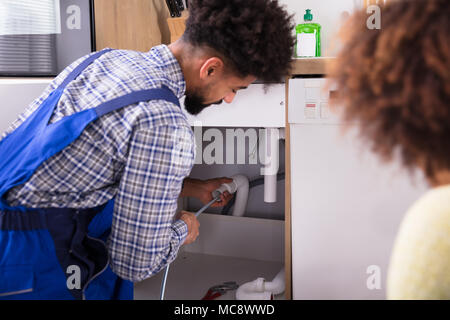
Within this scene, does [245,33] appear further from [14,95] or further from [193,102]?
[14,95]

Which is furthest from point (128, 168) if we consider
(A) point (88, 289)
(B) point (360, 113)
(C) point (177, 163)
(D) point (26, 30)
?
(D) point (26, 30)

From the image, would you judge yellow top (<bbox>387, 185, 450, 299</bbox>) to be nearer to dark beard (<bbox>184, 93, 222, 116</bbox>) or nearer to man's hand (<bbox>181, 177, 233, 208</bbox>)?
dark beard (<bbox>184, 93, 222, 116</bbox>)

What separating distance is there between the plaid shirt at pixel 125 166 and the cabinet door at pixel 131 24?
50 cm

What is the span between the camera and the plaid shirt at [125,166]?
0.76 meters

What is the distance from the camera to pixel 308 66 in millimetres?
1158

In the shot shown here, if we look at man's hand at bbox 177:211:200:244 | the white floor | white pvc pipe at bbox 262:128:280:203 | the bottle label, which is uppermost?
the bottle label

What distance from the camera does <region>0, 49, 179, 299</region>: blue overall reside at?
0.77m

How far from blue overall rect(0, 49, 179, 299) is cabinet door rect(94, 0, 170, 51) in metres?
0.47

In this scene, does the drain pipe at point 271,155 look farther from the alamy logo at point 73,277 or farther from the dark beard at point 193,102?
the alamy logo at point 73,277

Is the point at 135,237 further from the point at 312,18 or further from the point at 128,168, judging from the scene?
the point at 312,18

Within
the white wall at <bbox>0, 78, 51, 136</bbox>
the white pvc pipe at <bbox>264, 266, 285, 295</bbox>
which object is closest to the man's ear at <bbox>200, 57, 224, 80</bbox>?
the white wall at <bbox>0, 78, 51, 136</bbox>

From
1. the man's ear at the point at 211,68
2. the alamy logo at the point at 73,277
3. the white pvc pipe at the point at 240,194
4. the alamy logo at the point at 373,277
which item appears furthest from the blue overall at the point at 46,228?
the white pvc pipe at the point at 240,194

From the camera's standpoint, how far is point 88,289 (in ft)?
2.87

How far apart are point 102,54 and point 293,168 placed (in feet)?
1.96
